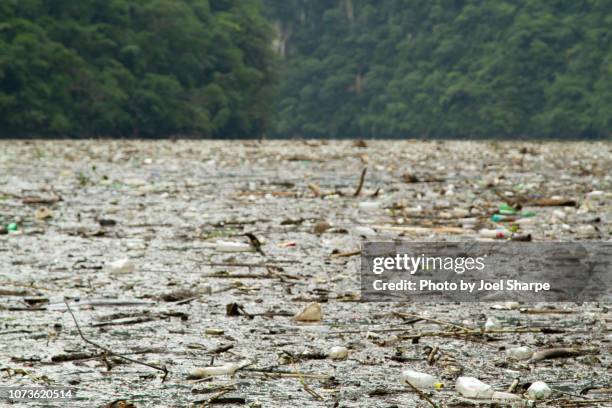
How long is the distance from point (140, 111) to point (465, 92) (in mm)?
29701

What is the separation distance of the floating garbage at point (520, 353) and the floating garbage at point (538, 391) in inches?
21.3

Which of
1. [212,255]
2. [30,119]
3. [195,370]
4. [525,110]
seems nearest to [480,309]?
[195,370]

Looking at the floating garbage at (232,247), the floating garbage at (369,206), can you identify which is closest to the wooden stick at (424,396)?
the floating garbage at (232,247)

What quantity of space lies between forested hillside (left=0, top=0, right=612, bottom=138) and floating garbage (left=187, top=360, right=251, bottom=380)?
1729 inches

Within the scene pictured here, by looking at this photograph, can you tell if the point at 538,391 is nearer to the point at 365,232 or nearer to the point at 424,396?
the point at 424,396

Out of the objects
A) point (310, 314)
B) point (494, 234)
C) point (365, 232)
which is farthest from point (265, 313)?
point (365, 232)

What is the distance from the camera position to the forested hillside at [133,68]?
4828cm

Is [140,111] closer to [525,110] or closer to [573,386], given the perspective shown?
[525,110]

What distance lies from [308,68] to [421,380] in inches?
3482

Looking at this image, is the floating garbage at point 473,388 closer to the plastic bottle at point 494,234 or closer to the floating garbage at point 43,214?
the plastic bottle at point 494,234

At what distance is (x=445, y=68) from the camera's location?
276ft

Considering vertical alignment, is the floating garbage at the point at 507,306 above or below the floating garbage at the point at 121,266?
below

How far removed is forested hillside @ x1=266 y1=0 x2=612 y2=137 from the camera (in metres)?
73.6

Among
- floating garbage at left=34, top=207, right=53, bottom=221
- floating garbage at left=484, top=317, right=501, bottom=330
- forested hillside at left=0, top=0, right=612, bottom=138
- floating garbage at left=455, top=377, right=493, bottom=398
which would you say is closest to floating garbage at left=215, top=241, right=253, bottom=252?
floating garbage at left=34, top=207, right=53, bottom=221
